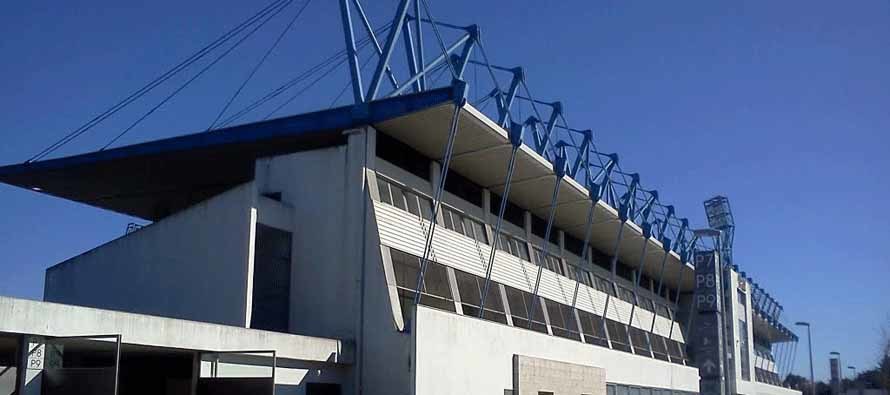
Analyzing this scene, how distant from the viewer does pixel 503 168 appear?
41125 millimetres

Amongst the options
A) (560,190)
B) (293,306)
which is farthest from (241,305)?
(560,190)

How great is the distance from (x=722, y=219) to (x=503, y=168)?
150ft

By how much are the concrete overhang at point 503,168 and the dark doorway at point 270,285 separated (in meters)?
5.36

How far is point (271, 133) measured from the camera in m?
35.0

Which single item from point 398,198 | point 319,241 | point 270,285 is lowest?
point 270,285

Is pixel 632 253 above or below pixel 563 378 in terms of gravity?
above

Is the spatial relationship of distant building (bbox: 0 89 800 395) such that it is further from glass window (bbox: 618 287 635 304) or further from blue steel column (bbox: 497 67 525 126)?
glass window (bbox: 618 287 635 304)

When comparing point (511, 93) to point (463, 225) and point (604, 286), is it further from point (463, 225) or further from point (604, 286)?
point (604, 286)

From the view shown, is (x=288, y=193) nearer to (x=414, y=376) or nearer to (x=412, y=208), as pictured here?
(x=412, y=208)

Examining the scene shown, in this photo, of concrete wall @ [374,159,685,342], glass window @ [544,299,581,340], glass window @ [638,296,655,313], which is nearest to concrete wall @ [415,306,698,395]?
concrete wall @ [374,159,685,342]

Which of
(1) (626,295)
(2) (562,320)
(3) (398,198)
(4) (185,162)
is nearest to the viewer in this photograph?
(3) (398,198)

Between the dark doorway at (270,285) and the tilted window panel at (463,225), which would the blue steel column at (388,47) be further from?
the tilted window panel at (463,225)

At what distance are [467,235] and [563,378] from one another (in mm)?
6882

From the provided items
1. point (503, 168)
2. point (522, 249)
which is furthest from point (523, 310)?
point (503, 168)
